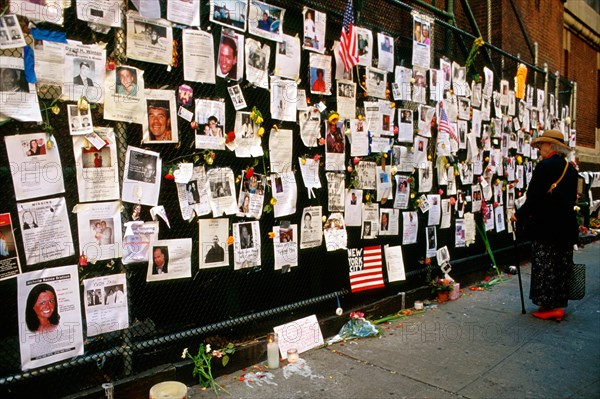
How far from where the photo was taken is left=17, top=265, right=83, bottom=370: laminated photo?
2.73 m

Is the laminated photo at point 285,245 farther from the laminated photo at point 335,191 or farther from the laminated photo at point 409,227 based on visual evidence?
the laminated photo at point 409,227

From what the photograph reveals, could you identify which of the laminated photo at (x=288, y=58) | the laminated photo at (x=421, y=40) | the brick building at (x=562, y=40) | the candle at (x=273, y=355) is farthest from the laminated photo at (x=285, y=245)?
the brick building at (x=562, y=40)

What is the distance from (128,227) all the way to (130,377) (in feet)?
3.38

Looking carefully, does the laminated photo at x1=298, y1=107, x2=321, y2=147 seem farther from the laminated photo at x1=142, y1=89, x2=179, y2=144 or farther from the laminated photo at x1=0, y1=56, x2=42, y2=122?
the laminated photo at x1=0, y1=56, x2=42, y2=122

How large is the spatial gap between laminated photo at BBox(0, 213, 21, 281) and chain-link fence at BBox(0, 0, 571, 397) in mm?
89

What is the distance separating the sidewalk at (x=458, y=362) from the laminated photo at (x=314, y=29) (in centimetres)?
278

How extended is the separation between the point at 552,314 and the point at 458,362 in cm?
181

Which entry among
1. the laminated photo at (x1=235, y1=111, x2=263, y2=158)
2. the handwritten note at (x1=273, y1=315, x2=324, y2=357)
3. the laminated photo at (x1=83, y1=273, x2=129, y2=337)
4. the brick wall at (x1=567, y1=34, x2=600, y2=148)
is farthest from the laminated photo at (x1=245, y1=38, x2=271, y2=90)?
the brick wall at (x1=567, y1=34, x2=600, y2=148)

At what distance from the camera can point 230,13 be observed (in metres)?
3.60

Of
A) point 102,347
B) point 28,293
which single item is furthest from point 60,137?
point 102,347

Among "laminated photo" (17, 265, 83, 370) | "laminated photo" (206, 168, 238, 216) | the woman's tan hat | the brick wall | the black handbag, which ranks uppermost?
the brick wall

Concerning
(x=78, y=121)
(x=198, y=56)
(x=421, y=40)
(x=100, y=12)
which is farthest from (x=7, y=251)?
(x=421, y=40)

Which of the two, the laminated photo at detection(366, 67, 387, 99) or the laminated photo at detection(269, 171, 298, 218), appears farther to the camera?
the laminated photo at detection(366, 67, 387, 99)

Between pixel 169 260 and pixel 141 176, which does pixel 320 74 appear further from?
pixel 169 260
